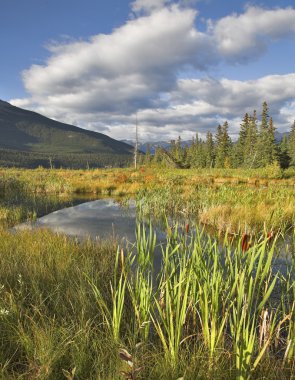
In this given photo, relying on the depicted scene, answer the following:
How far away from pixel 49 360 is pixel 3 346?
73cm

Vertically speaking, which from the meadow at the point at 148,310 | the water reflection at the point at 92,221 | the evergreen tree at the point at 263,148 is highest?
the evergreen tree at the point at 263,148

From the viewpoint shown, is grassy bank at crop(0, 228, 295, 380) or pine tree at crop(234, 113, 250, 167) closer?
grassy bank at crop(0, 228, 295, 380)

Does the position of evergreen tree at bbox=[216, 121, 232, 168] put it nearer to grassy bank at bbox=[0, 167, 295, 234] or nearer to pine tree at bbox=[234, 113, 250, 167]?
pine tree at bbox=[234, 113, 250, 167]

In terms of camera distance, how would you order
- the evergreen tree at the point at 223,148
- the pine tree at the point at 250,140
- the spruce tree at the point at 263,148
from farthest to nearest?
the evergreen tree at the point at 223,148 < the pine tree at the point at 250,140 < the spruce tree at the point at 263,148

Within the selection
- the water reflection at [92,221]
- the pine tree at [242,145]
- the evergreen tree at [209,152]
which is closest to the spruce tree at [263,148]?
the pine tree at [242,145]

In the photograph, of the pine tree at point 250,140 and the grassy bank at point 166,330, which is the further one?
the pine tree at point 250,140

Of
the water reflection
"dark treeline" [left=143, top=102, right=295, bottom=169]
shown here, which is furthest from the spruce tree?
the water reflection

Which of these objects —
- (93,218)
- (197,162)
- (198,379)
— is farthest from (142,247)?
(197,162)

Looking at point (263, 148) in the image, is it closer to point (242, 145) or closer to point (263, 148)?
point (263, 148)

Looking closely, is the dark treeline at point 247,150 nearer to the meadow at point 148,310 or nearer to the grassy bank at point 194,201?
→ the grassy bank at point 194,201

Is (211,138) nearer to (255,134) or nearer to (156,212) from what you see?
(255,134)

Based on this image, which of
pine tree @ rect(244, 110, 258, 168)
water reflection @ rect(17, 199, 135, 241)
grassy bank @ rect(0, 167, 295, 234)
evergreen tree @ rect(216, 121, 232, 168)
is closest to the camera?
water reflection @ rect(17, 199, 135, 241)

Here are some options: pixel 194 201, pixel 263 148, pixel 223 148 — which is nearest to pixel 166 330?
pixel 194 201

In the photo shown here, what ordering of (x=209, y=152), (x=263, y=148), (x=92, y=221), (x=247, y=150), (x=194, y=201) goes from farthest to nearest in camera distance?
(x=209, y=152) → (x=247, y=150) → (x=263, y=148) → (x=194, y=201) → (x=92, y=221)
